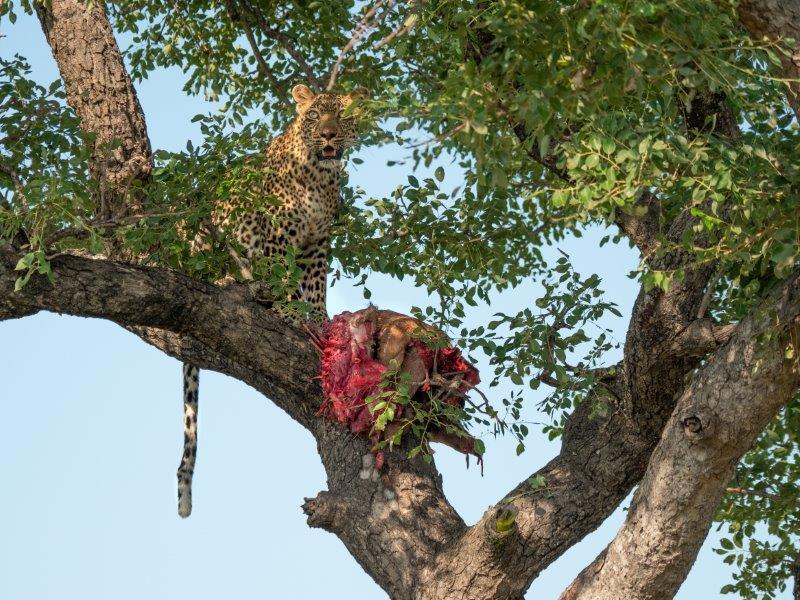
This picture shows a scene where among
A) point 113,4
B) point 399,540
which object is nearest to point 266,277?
point 399,540

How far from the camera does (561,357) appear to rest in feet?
19.8

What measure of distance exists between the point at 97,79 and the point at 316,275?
6.19ft

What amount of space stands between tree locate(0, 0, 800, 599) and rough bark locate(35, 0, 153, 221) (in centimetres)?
2

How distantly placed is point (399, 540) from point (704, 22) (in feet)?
9.67

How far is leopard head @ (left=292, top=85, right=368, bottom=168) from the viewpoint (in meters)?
8.35

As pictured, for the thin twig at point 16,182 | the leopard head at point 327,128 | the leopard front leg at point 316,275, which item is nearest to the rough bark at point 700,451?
the thin twig at point 16,182

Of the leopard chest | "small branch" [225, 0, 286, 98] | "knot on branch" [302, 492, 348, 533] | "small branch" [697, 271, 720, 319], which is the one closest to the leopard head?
the leopard chest

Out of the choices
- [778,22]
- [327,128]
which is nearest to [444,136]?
[778,22]

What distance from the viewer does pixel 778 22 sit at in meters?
4.71

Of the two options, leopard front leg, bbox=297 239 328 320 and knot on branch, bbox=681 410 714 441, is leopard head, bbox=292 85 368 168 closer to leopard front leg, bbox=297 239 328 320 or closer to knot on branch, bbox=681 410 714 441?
leopard front leg, bbox=297 239 328 320

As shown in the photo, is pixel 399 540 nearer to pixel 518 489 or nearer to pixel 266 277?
pixel 518 489

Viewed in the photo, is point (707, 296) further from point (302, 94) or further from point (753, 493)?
point (302, 94)

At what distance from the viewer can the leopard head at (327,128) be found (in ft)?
27.4

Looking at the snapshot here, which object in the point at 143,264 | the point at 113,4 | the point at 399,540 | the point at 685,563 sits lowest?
the point at 685,563
